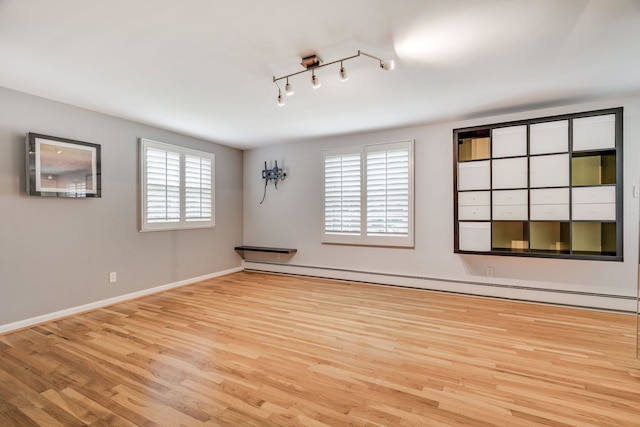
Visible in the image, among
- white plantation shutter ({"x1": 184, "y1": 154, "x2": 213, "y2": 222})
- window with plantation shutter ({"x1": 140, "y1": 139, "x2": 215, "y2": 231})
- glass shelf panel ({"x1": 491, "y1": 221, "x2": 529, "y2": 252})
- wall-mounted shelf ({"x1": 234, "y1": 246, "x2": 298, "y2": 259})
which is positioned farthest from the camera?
wall-mounted shelf ({"x1": 234, "y1": 246, "x2": 298, "y2": 259})

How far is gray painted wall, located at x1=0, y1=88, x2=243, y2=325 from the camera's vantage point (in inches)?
117

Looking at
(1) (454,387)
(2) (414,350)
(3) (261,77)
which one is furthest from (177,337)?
(3) (261,77)

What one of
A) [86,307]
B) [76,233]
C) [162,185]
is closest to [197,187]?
[162,185]

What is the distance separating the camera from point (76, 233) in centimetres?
346

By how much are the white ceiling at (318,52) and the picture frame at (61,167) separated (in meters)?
0.50

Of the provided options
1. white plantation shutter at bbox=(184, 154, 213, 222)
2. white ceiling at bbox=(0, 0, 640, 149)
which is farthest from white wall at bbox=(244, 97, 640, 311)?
white plantation shutter at bbox=(184, 154, 213, 222)

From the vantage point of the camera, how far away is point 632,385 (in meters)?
1.95

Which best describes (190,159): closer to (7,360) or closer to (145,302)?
(145,302)

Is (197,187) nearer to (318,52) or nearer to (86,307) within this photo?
(86,307)

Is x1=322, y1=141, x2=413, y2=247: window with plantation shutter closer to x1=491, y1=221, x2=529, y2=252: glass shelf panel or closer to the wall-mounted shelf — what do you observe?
the wall-mounted shelf

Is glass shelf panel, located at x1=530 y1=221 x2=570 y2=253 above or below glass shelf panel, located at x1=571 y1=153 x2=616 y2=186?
below

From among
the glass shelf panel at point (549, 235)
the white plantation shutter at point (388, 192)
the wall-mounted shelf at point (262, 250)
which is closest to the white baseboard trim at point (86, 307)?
the wall-mounted shelf at point (262, 250)

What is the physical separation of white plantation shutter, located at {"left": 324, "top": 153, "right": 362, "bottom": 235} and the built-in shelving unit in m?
1.53

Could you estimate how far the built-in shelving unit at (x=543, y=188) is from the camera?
3.19 m
